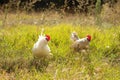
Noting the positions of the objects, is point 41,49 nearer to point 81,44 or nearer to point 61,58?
point 61,58

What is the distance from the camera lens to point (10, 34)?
6.48 m

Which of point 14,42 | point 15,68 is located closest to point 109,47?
point 14,42

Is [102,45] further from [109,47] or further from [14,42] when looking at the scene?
[14,42]

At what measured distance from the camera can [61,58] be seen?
5539mm

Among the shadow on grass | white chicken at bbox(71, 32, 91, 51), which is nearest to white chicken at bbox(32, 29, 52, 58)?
the shadow on grass

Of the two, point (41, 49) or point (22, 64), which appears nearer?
point (22, 64)

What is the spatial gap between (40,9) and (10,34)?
594 centimetres

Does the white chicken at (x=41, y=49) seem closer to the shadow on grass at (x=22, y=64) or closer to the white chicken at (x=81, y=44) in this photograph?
the shadow on grass at (x=22, y=64)

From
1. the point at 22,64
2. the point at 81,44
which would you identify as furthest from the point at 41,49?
the point at 81,44

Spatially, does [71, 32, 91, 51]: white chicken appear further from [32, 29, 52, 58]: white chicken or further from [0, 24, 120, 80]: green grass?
[32, 29, 52, 58]: white chicken

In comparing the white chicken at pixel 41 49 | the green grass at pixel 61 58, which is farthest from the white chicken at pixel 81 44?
the white chicken at pixel 41 49

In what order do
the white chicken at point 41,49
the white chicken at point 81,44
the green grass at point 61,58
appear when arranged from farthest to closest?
the white chicken at point 81,44, the white chicken at point 41,49, the green grass at point 61,58

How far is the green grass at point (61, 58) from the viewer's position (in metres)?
4.55

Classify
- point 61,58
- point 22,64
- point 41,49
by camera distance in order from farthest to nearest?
point 61,58
point 41,49
point 22,64
